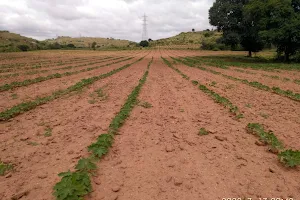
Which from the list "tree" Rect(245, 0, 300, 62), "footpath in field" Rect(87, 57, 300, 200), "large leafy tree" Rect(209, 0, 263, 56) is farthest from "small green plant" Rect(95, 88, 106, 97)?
"large leafy tree" Rect(209, 0, 263, 56)

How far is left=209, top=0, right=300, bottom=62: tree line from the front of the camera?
24.3 meters

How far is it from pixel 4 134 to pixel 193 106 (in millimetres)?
6845

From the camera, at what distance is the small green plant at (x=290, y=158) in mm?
4797

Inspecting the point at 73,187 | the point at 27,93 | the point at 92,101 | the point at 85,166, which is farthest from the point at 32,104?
the point at 73,187

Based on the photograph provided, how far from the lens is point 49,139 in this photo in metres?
6.22

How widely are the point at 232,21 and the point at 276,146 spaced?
31.5 metres

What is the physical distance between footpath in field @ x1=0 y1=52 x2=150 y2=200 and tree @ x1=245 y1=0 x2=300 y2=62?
72.1 feet

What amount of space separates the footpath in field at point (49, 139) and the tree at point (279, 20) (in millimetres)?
21985

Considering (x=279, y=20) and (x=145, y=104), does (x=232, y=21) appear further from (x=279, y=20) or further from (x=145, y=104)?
(x=145, y=104)

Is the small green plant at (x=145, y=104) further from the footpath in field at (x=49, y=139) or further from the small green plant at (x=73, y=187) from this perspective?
the small green plant at (x=73, y=187)

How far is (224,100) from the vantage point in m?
9.77

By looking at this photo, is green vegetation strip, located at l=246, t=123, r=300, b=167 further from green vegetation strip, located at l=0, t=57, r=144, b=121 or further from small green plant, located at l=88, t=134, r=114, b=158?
green vegetation strip, located at l=0, t=57, r=144, b=121

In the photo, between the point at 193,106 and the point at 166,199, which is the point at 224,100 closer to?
the point at 193,106

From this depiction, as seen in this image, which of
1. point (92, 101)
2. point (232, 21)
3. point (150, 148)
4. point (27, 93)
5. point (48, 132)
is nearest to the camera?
point (150, 148)
